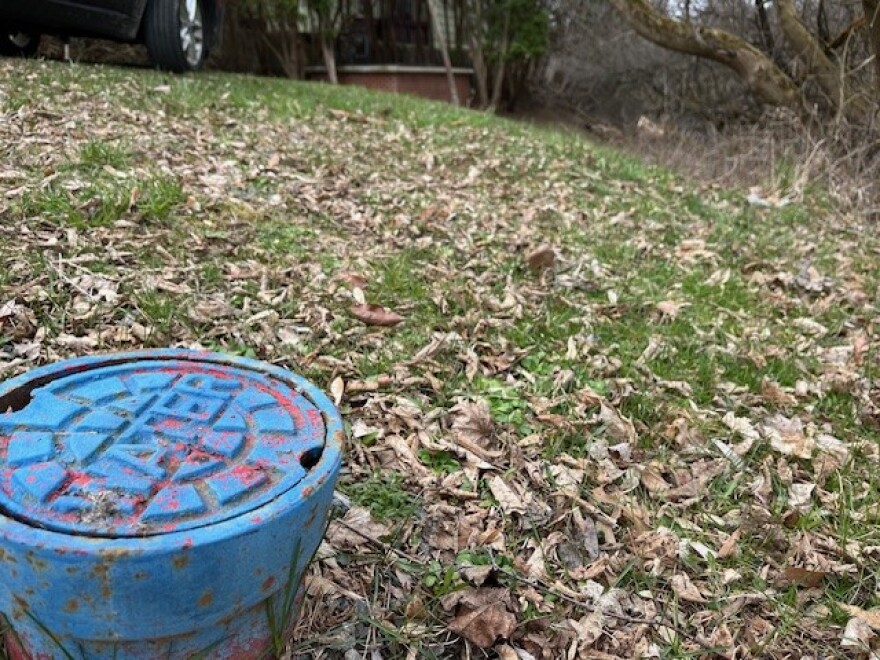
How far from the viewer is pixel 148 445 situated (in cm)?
161

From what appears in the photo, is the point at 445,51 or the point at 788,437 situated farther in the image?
the point at 445,51

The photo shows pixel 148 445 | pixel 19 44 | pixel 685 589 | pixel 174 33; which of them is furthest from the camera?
pixel 19 44

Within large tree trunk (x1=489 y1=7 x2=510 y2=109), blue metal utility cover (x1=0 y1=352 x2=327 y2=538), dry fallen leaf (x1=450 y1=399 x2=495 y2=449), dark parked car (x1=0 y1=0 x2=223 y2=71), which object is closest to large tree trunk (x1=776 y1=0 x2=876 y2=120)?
large tree trunk (x1=489 y1=7 x2=510 y2=109)

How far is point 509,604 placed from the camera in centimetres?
215

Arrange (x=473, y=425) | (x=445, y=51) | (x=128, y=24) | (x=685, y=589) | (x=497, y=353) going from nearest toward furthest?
1. (x=685, y=589)
2. (x=473, y=425)
3. (x=497, y=353)
4. (x=128, y=24)
5. (x=445, y=51)

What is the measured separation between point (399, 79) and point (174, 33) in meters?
6.82

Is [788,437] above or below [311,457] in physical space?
below

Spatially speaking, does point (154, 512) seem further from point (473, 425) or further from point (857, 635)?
point (857, 635)

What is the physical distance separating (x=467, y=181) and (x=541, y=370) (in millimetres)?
2752

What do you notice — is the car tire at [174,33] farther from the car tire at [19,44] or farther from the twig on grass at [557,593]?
the twig on grass at [557,593]

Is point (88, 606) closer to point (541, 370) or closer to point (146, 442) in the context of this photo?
point (146, 442)

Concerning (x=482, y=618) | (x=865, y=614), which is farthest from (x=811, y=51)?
(x=482, y=618)

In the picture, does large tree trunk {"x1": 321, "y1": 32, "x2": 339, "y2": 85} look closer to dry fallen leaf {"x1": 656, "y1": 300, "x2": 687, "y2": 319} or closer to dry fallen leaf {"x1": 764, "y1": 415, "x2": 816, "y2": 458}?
dry fallen leaf {"x1": 656, "y1": 300, "x2": 687, "y2": 319}

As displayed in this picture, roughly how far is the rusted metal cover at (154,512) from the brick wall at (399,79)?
37.5 ft
